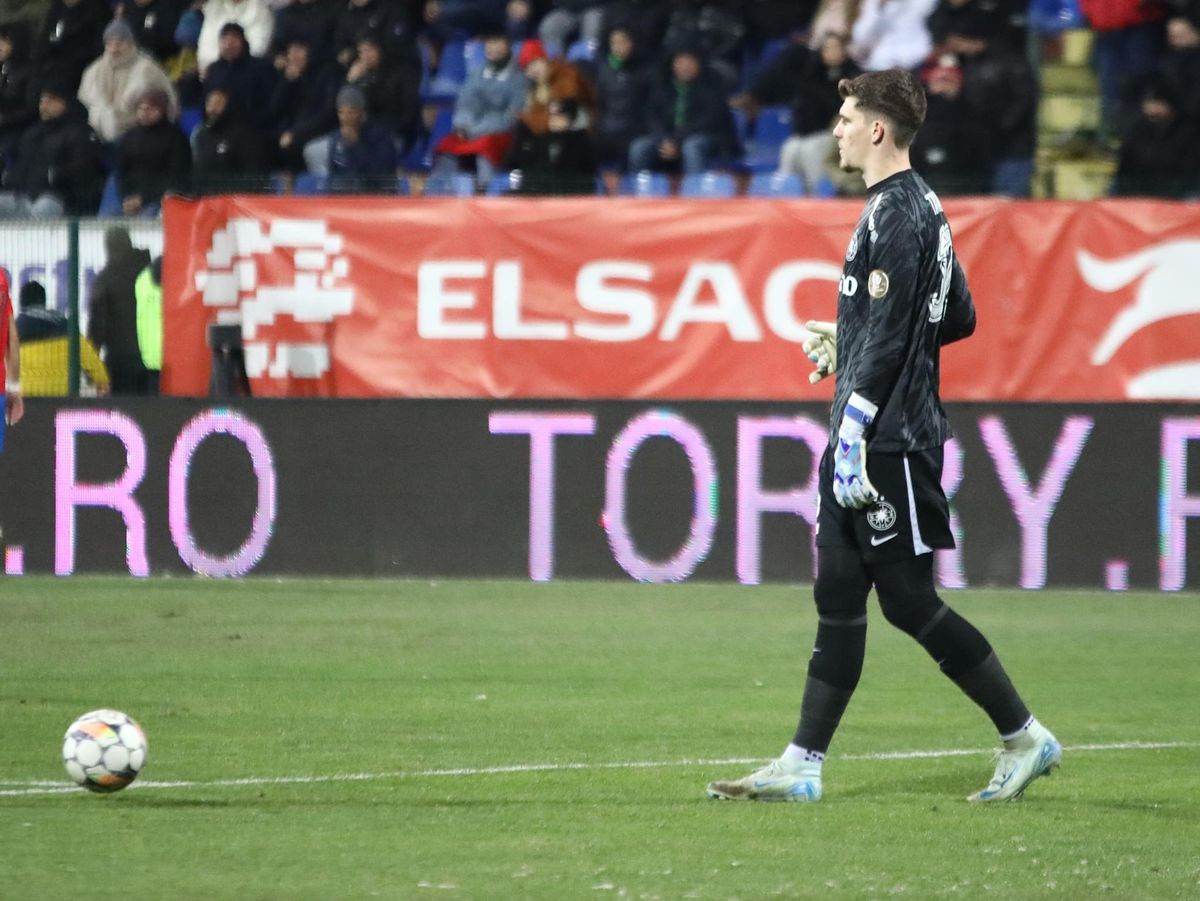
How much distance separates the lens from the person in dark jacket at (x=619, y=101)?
16812mm

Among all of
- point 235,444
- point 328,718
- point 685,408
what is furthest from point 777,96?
point 328,718

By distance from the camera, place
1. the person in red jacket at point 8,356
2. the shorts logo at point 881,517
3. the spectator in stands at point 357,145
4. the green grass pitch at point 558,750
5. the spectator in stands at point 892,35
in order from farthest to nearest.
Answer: the spectator in stands at point 892,35, the spectator in stands at point 357,145, the person in red jacket at point 8,356, the shorts logo at point 881,517, the green grass pitch at point 558,750

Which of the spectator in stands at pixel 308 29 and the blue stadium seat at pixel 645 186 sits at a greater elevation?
the spectator in stands at pixel 308 29

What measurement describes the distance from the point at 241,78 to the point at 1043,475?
7719mm

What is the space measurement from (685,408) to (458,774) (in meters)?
6.72

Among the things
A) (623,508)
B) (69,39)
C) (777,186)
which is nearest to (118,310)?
(623,508)

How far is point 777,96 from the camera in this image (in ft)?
57.4

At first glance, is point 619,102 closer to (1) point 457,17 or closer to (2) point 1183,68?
(1) point 457,17

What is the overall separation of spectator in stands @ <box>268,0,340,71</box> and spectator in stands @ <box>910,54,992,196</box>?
5218 millimetres

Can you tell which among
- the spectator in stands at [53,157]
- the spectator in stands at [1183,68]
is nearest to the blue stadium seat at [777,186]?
the spectator in stands at [1183,68]

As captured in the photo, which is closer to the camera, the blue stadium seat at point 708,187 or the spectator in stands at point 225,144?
the blue stadium seat at point 708,187

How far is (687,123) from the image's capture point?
16750mm

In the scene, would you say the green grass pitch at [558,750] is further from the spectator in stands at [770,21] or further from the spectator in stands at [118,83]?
the spectator in stands at [770,21]

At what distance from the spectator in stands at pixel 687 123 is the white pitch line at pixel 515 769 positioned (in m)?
9.07
